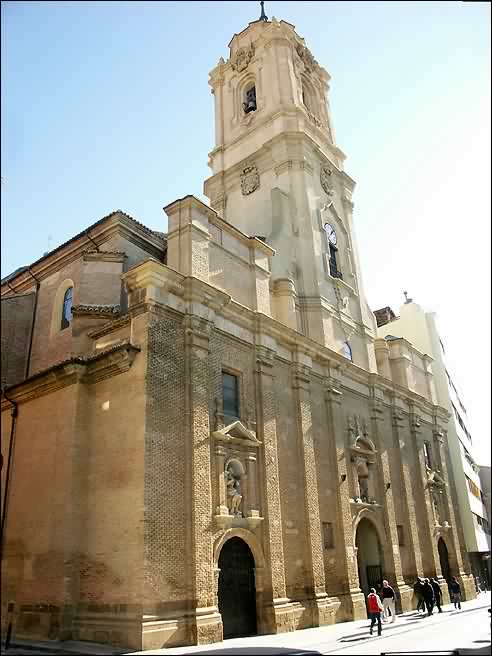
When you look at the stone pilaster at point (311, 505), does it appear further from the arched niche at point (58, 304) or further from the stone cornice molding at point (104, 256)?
the arched niche at point (58, 304)

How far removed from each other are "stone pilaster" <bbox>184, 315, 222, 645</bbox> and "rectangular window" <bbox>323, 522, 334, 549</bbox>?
6.94 meters

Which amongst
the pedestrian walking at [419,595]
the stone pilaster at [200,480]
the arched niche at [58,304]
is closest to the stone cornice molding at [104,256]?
the arched niche at [58,304]

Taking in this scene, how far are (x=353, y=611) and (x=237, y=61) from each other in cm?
3099

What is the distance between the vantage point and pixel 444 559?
103ft

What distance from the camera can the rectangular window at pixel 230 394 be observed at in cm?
1973

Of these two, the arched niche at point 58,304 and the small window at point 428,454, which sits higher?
the arched niche at point 58,304

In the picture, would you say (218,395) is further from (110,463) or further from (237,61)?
(237,61)

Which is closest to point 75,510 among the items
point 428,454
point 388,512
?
point 388,512

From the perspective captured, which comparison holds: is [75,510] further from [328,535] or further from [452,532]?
[452,532]

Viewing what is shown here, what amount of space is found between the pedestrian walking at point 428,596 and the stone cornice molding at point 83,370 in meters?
15.7

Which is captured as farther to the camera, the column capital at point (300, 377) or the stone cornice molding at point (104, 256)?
the column capital at point (300, 377)

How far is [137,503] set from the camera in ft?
50.8

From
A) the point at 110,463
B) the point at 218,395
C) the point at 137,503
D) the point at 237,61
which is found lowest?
the point at 137,503

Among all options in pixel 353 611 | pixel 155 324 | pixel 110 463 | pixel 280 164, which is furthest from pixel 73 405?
pixel 280 164
